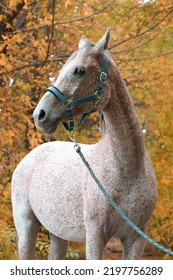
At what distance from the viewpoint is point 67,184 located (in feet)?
12.1

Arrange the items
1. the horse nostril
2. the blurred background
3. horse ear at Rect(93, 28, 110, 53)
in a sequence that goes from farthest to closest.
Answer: the blurred background, horse ear at Rect(93, 28, 110, 53), the horse nostril

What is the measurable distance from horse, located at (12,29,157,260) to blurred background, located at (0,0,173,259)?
9.32ft

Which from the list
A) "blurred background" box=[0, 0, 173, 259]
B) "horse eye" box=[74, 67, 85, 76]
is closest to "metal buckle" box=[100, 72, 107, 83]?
"horse eye" box=[74, 67, 85, 76]

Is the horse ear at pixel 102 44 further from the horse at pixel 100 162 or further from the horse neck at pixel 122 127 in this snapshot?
the horse neck at pixel 122 127

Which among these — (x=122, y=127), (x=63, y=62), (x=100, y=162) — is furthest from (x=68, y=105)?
(x=63, y=62)

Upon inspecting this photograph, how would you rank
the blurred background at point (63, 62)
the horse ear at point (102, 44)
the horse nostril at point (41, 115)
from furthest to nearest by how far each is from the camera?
the blurred background at point (63, 62) → the horse ear at point (102, 44) → the horse nostril at point (41, 115)

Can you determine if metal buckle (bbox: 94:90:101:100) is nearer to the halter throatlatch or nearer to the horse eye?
the halter throatlatch

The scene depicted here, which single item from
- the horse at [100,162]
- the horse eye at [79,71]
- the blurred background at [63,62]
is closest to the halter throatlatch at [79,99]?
the horse at [100,162]

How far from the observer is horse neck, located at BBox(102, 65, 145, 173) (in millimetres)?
3240

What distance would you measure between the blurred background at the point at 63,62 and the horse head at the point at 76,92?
3182 millimetres

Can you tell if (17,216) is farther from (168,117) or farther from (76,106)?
(168,117)

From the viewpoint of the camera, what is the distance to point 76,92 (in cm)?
311

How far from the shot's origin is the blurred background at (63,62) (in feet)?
22.3
